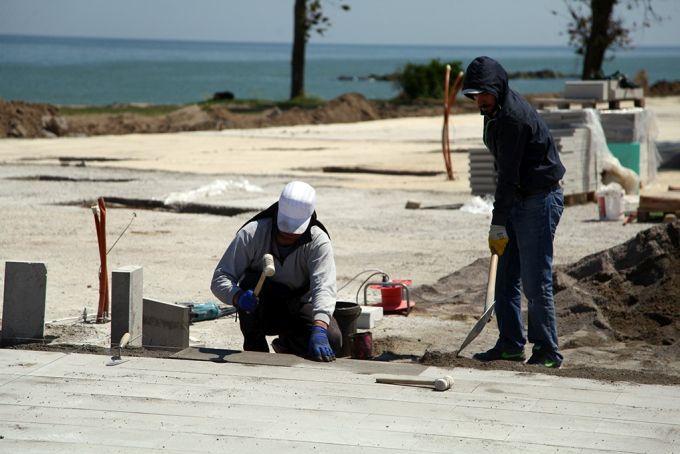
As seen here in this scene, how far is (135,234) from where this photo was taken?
13.2m

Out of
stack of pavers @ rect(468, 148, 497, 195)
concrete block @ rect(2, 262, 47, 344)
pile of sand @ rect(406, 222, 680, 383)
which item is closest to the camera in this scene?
concrete block @ rect(2, 262, 47, 344)

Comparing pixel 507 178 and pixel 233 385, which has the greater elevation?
pixel 507 178

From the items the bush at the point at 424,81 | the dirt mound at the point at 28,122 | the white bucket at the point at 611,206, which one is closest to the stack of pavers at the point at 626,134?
the white bucket at the point at 611,206

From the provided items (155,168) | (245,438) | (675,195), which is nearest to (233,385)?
(245,438)

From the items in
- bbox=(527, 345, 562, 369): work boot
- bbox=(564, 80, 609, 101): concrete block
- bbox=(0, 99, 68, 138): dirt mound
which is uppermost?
bbox=(564, 80, 609, 101): concrete block

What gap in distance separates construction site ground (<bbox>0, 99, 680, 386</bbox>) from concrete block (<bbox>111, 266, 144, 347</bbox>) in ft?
1.68

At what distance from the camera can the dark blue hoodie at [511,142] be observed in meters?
6.73

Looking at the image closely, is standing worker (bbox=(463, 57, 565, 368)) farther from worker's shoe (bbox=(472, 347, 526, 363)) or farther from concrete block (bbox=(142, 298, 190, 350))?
concrete block (bbox=(142, 298, 190, 350))

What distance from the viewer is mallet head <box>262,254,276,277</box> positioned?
260 inches

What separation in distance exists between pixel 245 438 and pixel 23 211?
10.5m

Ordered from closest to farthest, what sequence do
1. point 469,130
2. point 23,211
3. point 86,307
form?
point 86,307, point 23,211, point 469,130

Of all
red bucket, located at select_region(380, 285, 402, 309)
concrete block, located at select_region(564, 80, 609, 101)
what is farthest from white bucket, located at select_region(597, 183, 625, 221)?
red bucket, located at select_region(380, 285, 402, 309)

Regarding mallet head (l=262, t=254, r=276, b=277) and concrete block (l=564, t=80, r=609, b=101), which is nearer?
mallet head (l=262, t=254, r=276, b=277)

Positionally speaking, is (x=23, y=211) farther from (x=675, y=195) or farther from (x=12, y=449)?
(x=12, y=449)
